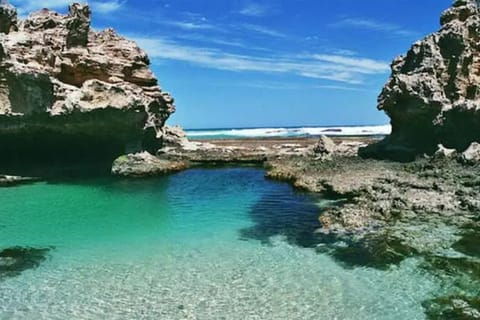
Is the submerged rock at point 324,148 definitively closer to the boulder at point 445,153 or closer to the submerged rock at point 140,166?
the boulder at point 445,153

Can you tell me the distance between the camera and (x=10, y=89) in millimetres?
33281

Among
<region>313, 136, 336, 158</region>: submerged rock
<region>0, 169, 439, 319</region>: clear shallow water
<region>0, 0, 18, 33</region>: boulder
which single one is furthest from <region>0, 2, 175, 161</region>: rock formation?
<region>313, 136, 336, 158</region>: submerged rock

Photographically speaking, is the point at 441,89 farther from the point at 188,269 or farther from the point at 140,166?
the point at 188,269

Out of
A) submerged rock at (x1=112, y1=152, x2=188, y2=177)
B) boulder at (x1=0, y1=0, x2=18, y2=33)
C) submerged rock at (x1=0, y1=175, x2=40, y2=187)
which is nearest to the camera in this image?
submerged rock at (x1=0, y1=175, x2=40, y2=187)

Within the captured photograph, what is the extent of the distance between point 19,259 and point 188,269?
22.2 feet

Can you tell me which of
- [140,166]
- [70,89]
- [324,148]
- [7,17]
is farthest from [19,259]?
[324,148]

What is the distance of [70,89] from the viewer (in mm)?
36250

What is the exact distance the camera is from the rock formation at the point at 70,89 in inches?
1321

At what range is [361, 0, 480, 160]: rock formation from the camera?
35.3m

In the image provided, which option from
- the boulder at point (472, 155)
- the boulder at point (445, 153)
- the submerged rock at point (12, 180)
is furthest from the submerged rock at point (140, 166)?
the boulder at point (472, 155)

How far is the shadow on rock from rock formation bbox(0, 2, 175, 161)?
1831 centimetres

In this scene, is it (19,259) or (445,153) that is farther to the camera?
(445,153)

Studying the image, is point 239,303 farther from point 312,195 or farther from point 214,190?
point 214,190

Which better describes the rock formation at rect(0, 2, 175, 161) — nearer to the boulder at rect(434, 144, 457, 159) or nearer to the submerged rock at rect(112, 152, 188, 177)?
the submerged rock at rect(112, 152, 188, 177)
